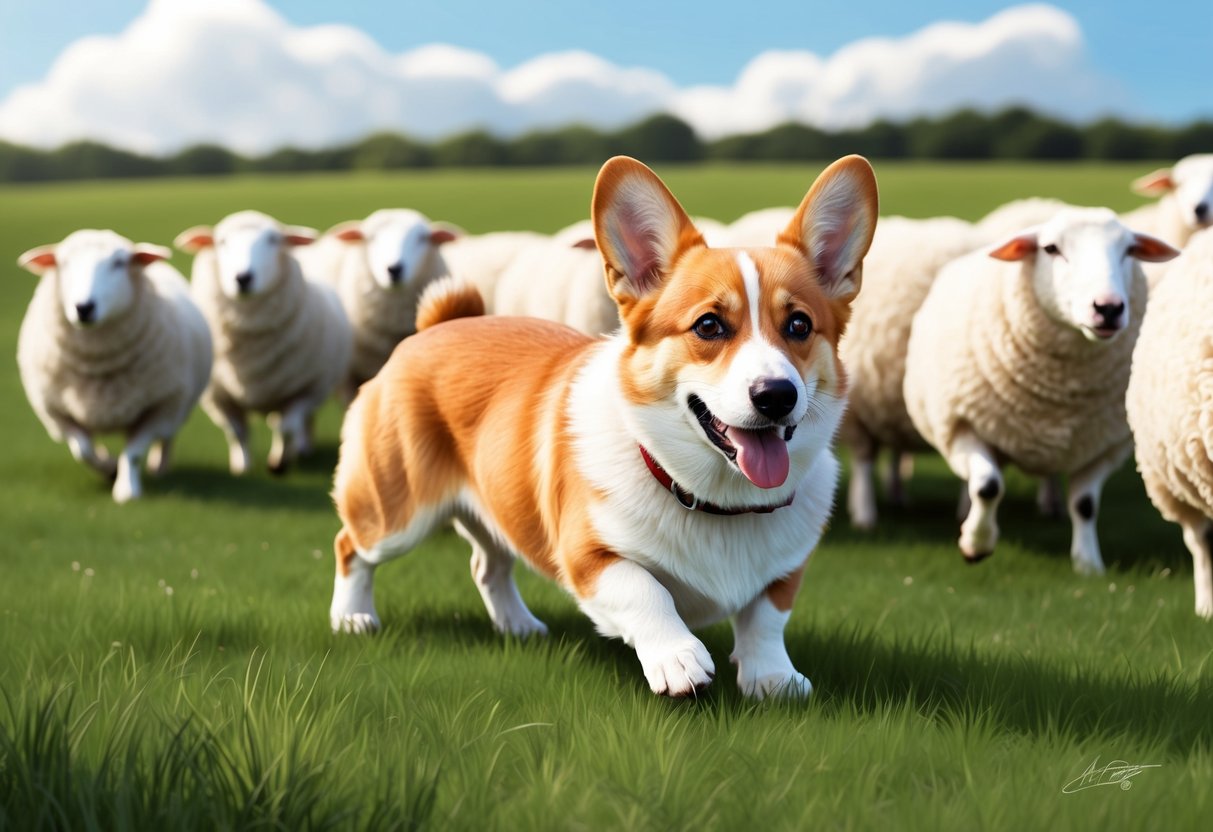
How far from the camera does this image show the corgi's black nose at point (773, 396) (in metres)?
2.95

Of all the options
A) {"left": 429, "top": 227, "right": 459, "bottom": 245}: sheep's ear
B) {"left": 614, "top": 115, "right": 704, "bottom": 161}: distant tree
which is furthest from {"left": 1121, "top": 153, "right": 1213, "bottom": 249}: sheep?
{"left": 614, "top": 115, "right": 704, "bottom": 161}: distant tree

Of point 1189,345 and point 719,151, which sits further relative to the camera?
point 719,151

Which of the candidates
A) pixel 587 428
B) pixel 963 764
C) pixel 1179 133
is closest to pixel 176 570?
pixel 587 428

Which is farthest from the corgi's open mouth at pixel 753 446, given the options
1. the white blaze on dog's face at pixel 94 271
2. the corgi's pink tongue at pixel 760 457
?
the white blaze on dog's face at pixel 94 271

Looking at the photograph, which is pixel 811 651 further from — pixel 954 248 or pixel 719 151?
pixel 719 151

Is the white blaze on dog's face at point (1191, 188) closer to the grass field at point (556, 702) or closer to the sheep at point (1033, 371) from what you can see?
the sheep at point (1033, 371)

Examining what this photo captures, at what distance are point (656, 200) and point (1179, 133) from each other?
2515 inches

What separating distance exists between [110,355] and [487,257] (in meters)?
4.83

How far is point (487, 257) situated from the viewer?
1306cm

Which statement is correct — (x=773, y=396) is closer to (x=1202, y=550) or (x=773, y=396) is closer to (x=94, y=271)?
(x=1202, y=550)

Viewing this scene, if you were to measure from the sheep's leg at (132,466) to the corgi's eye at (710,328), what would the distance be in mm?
6600

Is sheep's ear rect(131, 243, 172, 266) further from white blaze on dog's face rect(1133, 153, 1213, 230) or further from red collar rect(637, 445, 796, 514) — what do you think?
white blaze on dog's face rect(1133, 153, 1213, 230)

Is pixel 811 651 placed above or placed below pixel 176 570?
above

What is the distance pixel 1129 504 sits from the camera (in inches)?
338
